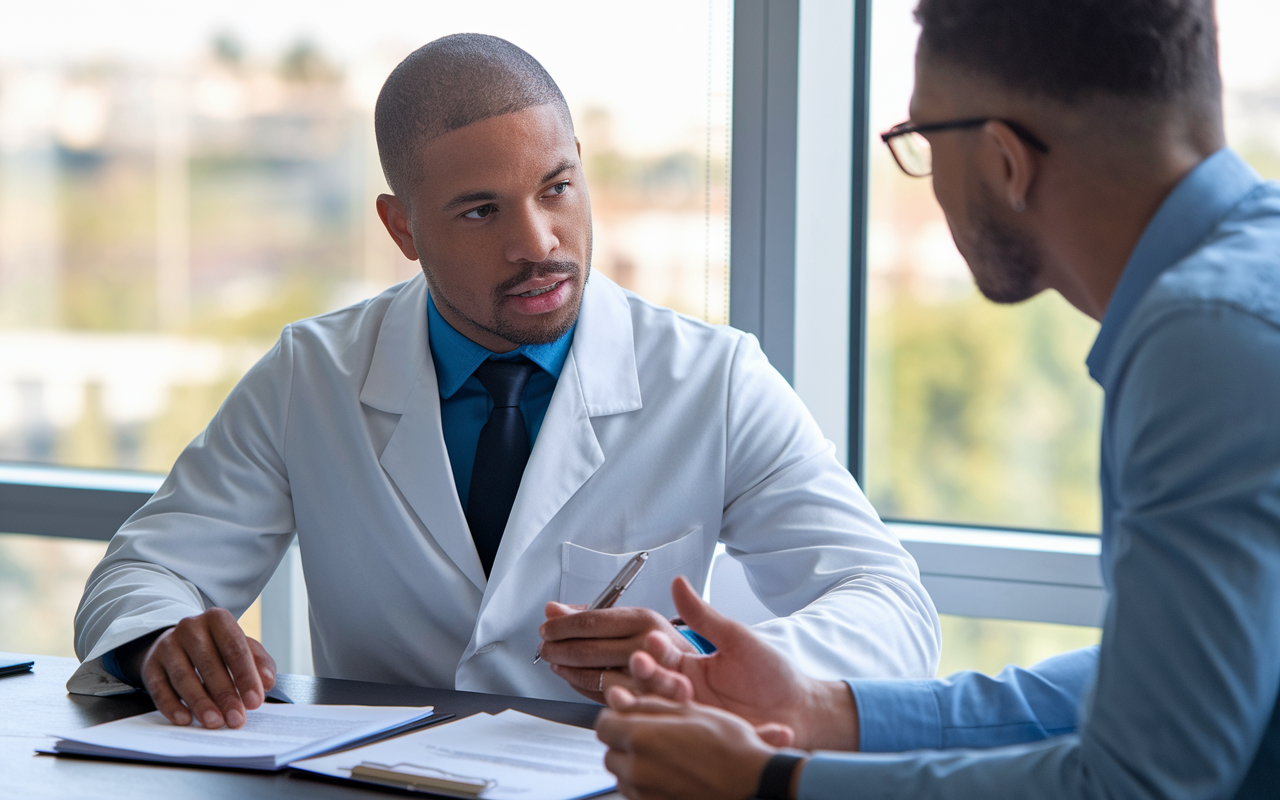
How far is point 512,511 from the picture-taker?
162cm

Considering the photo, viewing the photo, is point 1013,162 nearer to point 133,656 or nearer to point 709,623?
point 709,623

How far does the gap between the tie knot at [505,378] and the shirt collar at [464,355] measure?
13mm

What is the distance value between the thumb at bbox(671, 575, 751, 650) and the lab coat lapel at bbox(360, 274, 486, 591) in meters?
0.53

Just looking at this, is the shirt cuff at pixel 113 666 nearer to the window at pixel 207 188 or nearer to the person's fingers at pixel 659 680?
the person's fingers at pixel 659 680

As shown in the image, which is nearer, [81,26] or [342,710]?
[342,710]

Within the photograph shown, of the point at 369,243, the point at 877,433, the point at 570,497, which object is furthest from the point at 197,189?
the point at 877,433

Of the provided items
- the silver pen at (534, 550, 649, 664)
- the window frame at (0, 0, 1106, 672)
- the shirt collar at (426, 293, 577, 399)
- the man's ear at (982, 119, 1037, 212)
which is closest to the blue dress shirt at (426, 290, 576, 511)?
the shirt collar at (426, 293, 577, 399)

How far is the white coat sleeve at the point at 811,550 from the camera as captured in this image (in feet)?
4.55

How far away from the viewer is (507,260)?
168 cm

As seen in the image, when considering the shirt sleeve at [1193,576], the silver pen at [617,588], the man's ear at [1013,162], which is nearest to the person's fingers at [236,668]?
the silver pen at [617,588]

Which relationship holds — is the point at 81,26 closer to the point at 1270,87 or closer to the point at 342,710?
the point at 342,710

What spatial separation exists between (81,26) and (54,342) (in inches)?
33.0

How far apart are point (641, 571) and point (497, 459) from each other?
0.29 metres

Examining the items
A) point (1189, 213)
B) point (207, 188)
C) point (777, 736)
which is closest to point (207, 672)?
point (777, 736)
